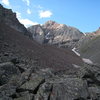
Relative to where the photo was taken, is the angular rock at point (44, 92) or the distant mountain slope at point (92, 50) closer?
the angular rock at point (44, 92)

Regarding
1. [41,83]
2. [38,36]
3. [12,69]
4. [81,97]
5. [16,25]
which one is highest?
[38,36]

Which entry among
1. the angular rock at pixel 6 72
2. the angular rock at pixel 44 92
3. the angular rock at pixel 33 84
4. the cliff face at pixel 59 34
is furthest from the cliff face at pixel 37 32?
the angular rock at pixel 44 92

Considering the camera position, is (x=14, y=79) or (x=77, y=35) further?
(x=77, y=35)

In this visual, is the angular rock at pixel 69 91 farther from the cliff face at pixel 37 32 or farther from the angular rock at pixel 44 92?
the cliff face at pixel 37 32

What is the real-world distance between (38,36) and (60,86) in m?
138

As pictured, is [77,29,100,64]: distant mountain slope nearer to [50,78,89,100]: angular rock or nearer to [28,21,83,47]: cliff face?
[50,78,89,100]: angular rock

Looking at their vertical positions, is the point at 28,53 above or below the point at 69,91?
above

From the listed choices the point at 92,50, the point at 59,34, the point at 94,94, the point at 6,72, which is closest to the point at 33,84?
the point at 6,72

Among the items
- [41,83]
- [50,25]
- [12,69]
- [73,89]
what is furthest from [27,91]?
[50,25]

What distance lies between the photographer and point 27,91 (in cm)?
1076

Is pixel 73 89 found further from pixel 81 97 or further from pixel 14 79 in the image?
pixel 14 79

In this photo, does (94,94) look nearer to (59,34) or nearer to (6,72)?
(6,72)

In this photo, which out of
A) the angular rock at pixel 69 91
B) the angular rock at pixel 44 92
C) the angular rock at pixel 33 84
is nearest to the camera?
the angular rock at pixel 44 92

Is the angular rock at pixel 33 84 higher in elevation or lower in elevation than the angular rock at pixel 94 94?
higher
